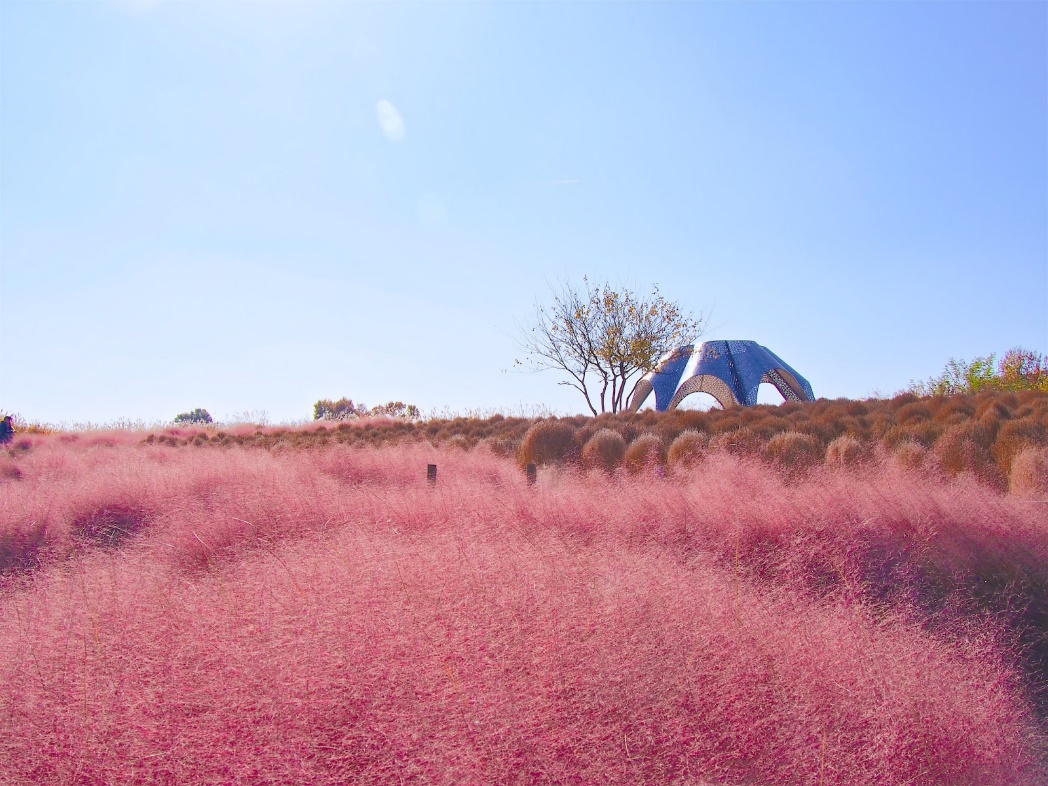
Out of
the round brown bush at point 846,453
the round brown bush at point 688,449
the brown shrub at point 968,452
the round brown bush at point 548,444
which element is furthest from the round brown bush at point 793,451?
the round brown bush at point 548,444

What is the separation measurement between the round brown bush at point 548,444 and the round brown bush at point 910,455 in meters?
4.93

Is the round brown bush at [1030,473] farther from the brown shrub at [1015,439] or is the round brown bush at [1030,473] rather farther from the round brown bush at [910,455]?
the round brown bush at [910,455]

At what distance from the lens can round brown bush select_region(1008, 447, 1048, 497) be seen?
20.8ft

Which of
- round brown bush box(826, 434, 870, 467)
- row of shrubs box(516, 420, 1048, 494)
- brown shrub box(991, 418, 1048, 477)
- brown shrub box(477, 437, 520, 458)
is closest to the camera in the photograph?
row of shrubs box(516, 420, 1048, 494)

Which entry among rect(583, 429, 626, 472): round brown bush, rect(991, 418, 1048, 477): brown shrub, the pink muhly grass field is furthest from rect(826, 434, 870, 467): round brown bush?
rect(583, 429, 626, 472): round brown bush

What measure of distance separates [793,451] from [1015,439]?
7.56ft

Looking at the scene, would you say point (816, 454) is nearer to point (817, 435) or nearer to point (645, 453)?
point (817, 435)

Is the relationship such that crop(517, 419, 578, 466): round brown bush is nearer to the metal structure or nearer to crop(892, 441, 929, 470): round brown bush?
crop(892, 441, 929, 470): round brown bush

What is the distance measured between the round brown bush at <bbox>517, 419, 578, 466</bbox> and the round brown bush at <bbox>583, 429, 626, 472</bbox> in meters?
0.56

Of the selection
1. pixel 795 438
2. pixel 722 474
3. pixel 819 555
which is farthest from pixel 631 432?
pixel 819 555

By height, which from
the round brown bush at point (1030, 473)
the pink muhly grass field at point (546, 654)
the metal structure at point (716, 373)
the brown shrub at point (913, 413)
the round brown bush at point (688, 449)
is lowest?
the pink muhly grass field at point (546, 654)

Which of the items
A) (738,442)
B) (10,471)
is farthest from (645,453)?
(10,471)

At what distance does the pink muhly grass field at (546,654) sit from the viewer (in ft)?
7.92

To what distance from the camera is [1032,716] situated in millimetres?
3518
